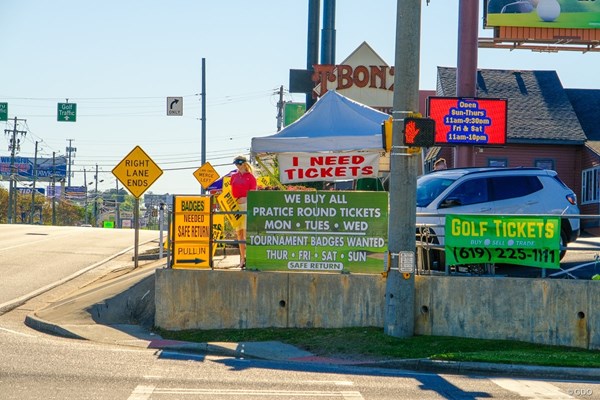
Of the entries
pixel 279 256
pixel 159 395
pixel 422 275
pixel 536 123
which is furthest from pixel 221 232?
pixel 536 123

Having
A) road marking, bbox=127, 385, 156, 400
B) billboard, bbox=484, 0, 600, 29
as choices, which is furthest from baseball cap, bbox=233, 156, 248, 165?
billboard, bbox=484, 0, 600, 29

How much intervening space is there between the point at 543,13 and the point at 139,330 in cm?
2572

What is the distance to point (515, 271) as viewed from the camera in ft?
52.3

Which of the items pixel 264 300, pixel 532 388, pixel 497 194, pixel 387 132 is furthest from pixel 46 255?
pixel 532 388

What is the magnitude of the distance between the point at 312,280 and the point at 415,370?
9.61 ft

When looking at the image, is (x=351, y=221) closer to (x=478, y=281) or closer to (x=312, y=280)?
(x=312, y=280)

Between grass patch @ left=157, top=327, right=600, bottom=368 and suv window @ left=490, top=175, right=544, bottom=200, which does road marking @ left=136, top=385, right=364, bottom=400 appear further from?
suv window @ left=490, top=175, right=544, bottom=200

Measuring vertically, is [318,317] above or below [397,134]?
below

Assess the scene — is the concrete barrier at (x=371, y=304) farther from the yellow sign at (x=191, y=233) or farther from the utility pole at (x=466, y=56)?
the utility pole at (x=466, y=56)

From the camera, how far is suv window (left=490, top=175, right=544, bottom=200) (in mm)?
17656

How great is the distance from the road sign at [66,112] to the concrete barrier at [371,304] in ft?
134

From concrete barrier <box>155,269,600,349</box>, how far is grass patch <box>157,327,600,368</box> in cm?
21

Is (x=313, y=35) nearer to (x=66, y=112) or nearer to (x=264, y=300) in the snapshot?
(x=264, y=300)

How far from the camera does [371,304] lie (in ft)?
49.3
